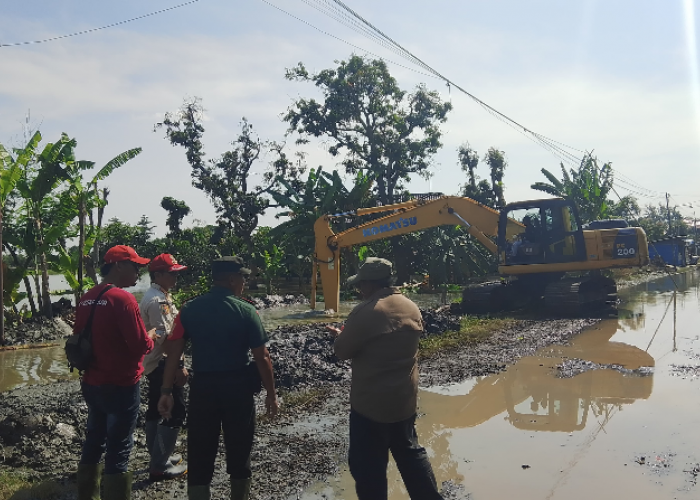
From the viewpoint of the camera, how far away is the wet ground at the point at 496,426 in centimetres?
465

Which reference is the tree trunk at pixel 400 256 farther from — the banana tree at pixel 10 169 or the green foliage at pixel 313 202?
the banana tree at pixel 10 169

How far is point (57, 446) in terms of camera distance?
5559 millimetres

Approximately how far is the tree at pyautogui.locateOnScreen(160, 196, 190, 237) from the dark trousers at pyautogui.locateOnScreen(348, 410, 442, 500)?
29.7 meters

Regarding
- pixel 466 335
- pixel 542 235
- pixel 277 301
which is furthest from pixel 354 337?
pixel 277 301

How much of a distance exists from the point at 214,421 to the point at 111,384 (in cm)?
77

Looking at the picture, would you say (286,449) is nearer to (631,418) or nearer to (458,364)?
(631,418)

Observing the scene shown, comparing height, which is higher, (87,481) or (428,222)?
(428,222)

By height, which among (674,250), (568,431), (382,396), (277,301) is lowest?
(568,431)

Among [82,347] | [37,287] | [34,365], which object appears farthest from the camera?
[37,287]

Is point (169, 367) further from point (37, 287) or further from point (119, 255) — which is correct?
point (37, 287)

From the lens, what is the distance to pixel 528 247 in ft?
49.1

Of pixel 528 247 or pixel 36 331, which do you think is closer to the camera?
pixel 36 331

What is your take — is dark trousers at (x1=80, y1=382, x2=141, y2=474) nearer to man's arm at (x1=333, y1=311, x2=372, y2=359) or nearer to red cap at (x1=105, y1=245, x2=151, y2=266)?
red cap at (x1=105, y1=245, x2=151, y2=266)

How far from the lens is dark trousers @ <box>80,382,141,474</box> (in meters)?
4.05
